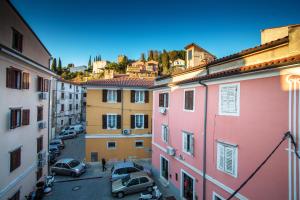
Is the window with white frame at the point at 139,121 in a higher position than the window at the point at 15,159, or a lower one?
higher

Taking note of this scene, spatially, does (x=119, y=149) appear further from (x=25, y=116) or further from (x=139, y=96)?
(x=25, y=116)

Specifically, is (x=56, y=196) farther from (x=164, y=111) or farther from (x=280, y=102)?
(x=280, y=102)

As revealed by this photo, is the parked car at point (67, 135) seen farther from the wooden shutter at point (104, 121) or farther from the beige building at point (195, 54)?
the beige building at point (195, 54)

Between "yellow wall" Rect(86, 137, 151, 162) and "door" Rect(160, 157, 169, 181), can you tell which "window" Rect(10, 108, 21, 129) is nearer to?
"yellow wall" Rect(86, 137, 151, 162)

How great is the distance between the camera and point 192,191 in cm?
1148

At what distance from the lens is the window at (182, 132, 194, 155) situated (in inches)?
449

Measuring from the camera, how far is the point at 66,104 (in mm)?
40469

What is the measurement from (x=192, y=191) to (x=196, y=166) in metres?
1.76

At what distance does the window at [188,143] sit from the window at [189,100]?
1695mm

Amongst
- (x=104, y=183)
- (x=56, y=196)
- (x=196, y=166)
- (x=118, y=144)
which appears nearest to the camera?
(x=196, y=166)

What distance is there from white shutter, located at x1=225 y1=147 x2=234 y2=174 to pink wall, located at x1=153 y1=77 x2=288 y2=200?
1.12 feet

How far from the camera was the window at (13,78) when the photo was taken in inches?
392

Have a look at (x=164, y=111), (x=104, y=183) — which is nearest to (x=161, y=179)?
(x=104, y=183)

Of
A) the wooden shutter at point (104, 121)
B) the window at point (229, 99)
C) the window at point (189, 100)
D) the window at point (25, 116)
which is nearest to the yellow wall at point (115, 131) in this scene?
the wooden shutter at point (104, 121)
